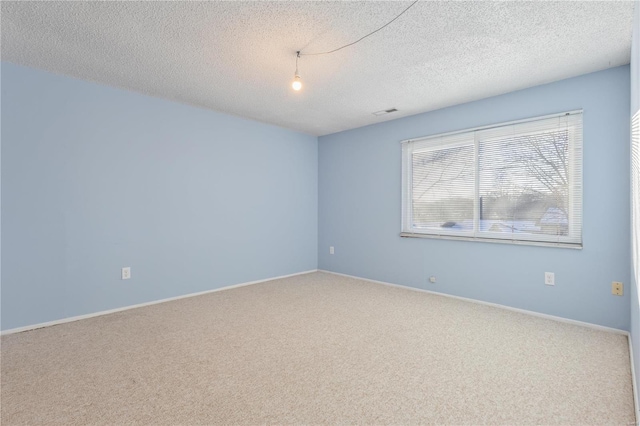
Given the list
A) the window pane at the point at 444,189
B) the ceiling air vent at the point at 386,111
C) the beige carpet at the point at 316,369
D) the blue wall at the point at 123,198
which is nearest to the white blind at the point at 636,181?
the beige carpet at the point at 316,369

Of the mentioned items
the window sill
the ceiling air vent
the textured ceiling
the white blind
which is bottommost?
the window sill

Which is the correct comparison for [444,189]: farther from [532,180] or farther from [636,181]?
[636,181]

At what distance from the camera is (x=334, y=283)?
15.0 ft

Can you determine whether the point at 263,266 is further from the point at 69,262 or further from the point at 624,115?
the point at 624,115

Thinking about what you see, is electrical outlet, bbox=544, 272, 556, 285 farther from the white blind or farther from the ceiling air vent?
the ceiling air vent

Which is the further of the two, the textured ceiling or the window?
the window

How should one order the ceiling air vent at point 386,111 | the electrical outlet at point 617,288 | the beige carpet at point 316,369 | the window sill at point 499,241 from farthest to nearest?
the ceiling air vent at point 386,111 → the window sill at point 499,241 → the electrical outlet at point 617,288 → the beige carpet at point 316,369

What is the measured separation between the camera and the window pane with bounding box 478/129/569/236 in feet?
10.0

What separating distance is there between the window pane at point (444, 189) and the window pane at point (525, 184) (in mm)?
153

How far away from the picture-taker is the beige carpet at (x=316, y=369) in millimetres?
1661

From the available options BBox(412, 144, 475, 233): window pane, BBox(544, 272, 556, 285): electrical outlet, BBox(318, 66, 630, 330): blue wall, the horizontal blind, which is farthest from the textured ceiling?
BBox(544, 272, 556, 285): electrical outlet

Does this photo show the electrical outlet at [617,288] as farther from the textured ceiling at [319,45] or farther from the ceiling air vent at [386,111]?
the ceiling air vent at [386,111]

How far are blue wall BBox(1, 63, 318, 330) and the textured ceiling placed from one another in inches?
15.1

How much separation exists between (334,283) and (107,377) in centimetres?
300
